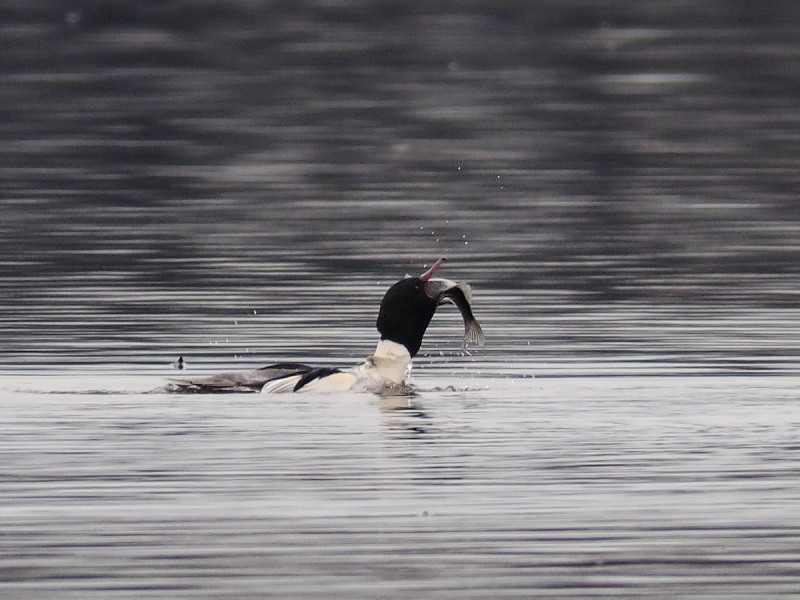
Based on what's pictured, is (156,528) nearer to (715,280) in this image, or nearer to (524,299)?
(524,299)

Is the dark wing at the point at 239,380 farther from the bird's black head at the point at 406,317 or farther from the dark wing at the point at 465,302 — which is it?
the dark wing at the point at 465,302

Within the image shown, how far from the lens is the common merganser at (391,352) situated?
12766 millimetres

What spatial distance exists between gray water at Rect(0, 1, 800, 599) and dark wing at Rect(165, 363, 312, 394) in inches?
9.8

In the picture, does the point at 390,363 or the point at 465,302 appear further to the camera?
the point at 465,302

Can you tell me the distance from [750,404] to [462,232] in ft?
43.9

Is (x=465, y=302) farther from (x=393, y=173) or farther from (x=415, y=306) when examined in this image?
(x=393, y=173)

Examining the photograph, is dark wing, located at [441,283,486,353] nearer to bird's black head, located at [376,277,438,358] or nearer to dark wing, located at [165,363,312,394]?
bird's black head, located at [376,277,438,358]

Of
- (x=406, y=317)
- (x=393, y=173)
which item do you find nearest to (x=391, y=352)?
(x=406, y=317)

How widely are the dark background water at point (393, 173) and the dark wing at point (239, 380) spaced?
1.85m

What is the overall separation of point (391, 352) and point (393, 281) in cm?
718

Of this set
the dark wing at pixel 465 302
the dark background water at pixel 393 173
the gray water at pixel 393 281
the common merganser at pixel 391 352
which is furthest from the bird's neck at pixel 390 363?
the dark background water at pixel 393 173

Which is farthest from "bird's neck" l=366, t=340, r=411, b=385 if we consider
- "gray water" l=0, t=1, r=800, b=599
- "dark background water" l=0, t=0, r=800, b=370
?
"dark background water" l=0, t=0, r=800, b=370

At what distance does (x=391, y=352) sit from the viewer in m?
13.2

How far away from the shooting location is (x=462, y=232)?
25.1 metres
